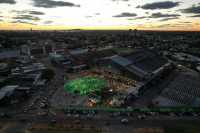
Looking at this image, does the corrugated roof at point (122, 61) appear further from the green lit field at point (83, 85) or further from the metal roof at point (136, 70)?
the green lit field at point (83, 85)

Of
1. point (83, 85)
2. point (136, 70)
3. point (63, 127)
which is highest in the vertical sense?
point (136, 70)

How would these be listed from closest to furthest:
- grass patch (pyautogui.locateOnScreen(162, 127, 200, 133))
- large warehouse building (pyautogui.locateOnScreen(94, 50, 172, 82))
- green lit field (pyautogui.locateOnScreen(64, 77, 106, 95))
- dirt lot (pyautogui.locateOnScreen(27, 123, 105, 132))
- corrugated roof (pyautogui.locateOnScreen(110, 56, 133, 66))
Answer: grass patch (pyautogui.locateOnScreen(162, 127, 200, 133)), dirt lot (pyautogui.locateOnScreen(27, 123, 105, 132)), green lit field (pyautogui.locateOnScreen(64, 77, 106, 95)), large warehouse building (pyautogui.locateOnScreen(94, 50, 172, 82)), corrugated roof (pyautogui.locateOnScreen(110, 56, 133, 66))

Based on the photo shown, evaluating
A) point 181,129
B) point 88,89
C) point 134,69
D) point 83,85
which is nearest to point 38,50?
point 83,85

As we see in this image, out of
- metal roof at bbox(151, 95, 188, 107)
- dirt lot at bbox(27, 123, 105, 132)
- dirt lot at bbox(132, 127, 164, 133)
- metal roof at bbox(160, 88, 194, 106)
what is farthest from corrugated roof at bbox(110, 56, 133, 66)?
dirt lot at bbox(27, 123, 105, 132)

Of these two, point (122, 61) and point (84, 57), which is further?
point (84, 57)

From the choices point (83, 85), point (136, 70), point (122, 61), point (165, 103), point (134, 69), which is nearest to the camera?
point (165, 103)

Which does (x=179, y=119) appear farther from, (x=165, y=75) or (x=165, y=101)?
(x=165, y=75)

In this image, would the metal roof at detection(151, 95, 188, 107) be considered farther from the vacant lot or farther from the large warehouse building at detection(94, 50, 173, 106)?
the large warehouse building at detection(94, 50, 173, 106)

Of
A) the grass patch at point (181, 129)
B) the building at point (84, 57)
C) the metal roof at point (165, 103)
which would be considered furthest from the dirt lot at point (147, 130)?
the building at point (84, 57)

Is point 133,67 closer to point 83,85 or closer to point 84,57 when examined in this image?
point 83,85
